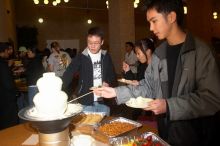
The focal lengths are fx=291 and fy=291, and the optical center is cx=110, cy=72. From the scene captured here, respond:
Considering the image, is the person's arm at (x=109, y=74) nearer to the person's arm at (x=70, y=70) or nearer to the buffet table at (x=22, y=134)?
the person's arm at (x=70, y=70)

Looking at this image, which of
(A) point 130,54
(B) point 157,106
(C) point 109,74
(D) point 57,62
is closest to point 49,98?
(B) point 157,106

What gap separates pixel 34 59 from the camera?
599 cm

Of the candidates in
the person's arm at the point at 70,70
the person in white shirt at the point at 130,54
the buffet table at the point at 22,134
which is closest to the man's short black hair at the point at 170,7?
the buffet table at the point at 22,134

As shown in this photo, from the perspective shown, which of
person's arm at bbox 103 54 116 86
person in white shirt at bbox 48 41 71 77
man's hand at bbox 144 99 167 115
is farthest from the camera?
person in white shirt at bbox 48 41 71 77

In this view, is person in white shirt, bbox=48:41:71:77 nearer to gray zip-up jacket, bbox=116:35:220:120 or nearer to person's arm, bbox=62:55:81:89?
person's arm, bbox=62:55:81:89

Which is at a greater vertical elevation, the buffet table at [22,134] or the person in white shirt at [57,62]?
the person in white shirt at [57,62]

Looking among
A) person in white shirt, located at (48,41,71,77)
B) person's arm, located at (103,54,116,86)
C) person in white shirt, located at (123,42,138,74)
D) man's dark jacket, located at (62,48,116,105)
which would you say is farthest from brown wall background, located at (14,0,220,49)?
man's dark jacket, located at (62,48,116,105)

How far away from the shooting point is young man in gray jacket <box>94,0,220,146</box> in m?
2.00

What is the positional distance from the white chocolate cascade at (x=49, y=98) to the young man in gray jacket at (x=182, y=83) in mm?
643

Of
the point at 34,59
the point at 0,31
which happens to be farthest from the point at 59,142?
the point at 0,31

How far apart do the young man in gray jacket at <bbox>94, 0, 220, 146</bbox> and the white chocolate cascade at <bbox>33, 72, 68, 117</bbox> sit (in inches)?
25.3

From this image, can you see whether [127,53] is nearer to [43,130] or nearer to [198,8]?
[198,8]

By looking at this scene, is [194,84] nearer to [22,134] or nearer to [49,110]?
[49,110]

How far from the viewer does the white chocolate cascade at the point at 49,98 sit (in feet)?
5.41
